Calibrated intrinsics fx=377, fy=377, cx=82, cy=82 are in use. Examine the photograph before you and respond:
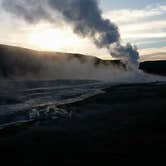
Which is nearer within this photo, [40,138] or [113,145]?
[113,145]

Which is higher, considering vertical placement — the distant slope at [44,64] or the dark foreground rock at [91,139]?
the distant slope at [44,64]

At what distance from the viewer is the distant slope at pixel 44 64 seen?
79.6 meters

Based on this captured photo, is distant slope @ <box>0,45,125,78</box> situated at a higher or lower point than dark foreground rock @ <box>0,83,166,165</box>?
higher

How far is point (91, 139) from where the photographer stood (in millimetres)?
15758

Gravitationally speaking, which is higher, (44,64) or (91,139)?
(44,64)

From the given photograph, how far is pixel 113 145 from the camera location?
14516 millimetres

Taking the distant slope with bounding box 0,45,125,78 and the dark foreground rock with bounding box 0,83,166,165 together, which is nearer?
the dark foreground rock with bounding box 0,83,166,165

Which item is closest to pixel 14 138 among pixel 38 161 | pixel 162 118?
pixel 38 161

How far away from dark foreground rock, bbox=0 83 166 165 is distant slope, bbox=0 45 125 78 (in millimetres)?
54587

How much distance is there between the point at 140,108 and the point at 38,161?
43.0 ft

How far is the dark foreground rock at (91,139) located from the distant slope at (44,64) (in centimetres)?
5459

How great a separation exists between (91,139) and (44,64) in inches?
3058

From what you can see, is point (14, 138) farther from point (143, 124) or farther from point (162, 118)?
point (162, 118)

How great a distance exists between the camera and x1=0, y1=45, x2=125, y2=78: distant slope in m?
79.6
